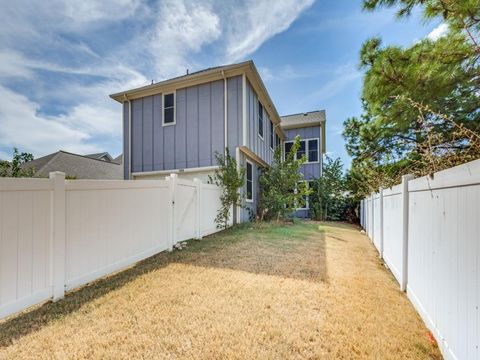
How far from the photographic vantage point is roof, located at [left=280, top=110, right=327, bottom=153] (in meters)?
14.9

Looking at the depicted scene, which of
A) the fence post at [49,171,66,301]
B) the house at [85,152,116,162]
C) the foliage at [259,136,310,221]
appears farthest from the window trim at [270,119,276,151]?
the house at [85,152,116,162]

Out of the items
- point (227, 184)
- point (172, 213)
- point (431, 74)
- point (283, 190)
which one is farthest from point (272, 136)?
point (431, 74)

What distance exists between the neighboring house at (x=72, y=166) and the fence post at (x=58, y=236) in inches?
443

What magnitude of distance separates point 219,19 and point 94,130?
11769 millimetres

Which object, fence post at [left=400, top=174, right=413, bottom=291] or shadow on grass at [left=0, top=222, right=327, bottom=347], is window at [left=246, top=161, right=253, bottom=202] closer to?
shadow on grass at [left=0, top=222, right=327, bottom=347]

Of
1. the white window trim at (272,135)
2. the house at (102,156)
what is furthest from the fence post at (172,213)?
the house at (102,156)

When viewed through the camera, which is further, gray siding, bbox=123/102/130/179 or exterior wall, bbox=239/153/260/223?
gray siding, bbox=123/102/130/179

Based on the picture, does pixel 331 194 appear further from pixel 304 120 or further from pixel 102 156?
pixel 102 156

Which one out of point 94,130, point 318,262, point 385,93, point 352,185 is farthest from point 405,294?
point 94,130

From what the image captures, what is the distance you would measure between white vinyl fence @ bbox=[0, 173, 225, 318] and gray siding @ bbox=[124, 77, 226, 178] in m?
3.92

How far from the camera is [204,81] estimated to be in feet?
27.5

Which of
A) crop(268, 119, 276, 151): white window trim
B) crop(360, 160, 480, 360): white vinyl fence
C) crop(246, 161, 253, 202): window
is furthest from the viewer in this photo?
crop(268, 119, 276, 151): white window trim

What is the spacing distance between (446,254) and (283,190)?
748 cm

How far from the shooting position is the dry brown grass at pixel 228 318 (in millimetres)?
1787
